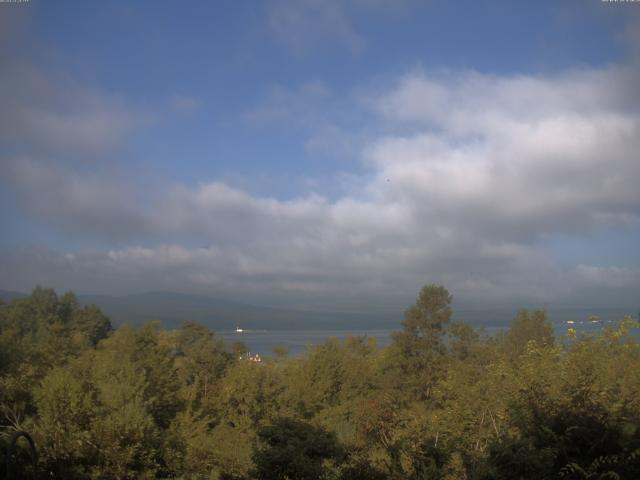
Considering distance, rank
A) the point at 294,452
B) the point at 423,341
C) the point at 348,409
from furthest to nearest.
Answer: the point at 423,341
the point at 348,409
the point at 294,452

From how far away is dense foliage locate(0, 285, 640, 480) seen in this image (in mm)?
8039

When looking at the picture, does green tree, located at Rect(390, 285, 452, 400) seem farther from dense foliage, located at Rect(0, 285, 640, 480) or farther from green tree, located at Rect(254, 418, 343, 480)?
Result: green tree, located at Rect(254, 418, 343, 480)

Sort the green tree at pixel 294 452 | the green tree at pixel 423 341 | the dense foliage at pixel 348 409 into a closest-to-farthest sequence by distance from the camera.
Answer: the green tree at pixel 294 452 < the dense foliage at pixel 348 409 < the green tree at pixel 423 341

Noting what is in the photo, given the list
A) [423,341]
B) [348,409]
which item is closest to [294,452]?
[348,409]

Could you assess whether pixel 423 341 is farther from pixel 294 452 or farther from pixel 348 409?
pixel 294 452

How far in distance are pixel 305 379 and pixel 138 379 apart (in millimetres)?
16604

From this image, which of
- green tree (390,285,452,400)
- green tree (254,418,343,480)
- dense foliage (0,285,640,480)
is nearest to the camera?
green tree (254,418,343,480)

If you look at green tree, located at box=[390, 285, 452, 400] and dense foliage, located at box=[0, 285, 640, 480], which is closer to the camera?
dense foliage, located at box=[0, 285, 640, 480]

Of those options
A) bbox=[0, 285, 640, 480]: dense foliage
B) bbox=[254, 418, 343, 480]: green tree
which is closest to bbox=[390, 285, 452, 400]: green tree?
bbox=[0, 285, 640, 480]: dense foliage

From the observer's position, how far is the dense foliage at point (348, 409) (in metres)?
8.04

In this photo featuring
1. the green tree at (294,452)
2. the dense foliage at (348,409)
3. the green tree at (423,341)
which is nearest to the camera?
the green tree at (294,452)

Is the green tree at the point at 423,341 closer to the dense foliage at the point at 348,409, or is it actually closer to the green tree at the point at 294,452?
the dense foliage at the point at 348,409

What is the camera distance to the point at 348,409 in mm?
32250

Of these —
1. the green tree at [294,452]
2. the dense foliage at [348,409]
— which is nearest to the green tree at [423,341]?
the dense foliage at [348,409]
